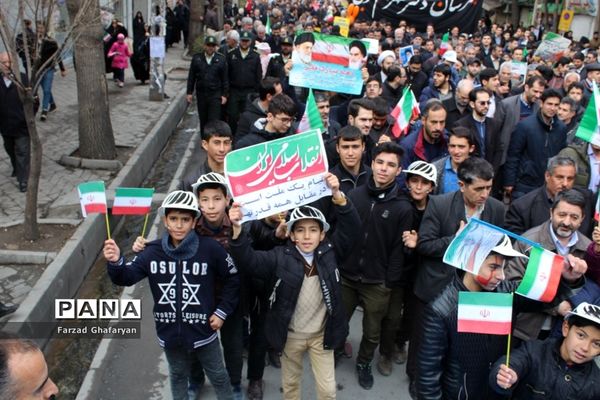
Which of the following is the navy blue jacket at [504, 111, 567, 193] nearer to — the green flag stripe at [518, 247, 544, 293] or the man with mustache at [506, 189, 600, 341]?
the man with mustache at [506, 189, 600, 341]

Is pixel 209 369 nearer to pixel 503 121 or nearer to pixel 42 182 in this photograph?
pixel 503 121

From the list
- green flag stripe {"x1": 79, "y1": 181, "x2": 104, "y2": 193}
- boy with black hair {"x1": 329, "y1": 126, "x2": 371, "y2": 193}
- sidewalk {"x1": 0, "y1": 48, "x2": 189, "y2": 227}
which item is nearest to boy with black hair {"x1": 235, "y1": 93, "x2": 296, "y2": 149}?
boy with black hair {"x1": 329, "y1": 126, "x2": 371, "y2": 193}

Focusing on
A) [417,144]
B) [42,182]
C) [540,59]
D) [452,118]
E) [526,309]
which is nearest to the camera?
[526,309]

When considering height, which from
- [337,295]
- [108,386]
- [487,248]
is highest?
[487,248]

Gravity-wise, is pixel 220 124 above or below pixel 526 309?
above

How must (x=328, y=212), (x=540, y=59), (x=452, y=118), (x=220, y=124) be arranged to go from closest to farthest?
(x=328, y=212), (x=220, y=124), (x=452, y=118), (x=540, y=59)

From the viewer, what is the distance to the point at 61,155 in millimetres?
9633

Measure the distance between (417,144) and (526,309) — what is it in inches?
93.8

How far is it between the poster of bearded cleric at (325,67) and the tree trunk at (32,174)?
10.6 ft

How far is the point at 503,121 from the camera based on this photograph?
7340mm

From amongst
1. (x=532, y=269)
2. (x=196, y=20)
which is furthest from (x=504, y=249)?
(x=196, y=20)

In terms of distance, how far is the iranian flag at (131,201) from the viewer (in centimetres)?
403

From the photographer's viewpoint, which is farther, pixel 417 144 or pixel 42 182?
pixel 42 182

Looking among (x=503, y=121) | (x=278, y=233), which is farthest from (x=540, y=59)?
(x=278, y=233)
